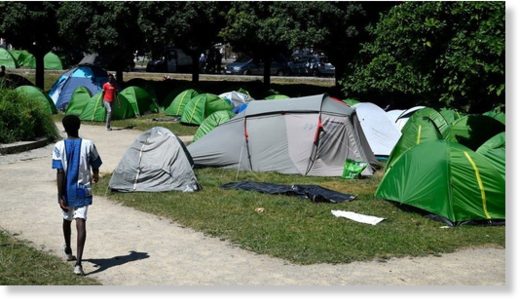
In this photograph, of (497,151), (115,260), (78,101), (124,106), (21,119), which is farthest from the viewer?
(124,106)

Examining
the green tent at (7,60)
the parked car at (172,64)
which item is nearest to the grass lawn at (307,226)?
the green tent at (7,60)

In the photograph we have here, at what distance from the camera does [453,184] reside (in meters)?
10.4

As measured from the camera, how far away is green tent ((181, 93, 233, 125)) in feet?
74.0

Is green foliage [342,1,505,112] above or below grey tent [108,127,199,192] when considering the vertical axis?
above

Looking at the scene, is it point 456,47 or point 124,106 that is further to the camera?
point 124,106

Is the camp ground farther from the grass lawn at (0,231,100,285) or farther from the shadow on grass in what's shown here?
the shadow on grass

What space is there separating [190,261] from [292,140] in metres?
6.52

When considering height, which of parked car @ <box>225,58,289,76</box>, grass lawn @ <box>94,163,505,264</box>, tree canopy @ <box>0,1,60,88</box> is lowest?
grass lawn @ <box>94,163,505,264</box>

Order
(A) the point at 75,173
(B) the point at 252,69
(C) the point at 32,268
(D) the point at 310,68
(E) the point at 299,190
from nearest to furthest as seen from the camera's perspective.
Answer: (A) the point at 75,173 < (C) the point at 32,268 < (E) the point at 299,190 < (B) the point at 252,69 < (D) the point at 310,68

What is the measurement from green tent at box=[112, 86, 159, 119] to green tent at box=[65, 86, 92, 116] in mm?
1092

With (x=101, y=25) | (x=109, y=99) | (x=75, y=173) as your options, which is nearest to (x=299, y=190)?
(x=75, y=173)

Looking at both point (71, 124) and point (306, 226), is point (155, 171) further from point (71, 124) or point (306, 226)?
point (71, 124)

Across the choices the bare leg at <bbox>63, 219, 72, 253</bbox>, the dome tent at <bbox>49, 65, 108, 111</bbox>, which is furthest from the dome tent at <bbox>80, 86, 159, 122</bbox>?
the bare leg at <bbox>63, 219, 72, 253</bbox>

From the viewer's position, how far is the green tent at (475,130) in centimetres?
1423
